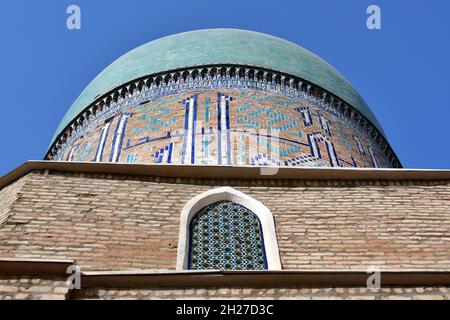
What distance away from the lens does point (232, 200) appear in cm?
470

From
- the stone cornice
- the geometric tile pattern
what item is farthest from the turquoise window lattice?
the geometric tile pattern

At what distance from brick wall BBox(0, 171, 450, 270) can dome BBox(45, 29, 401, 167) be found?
2.54 m

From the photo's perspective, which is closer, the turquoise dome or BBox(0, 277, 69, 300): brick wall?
BBox(0, 277, 69, 300): brick wall

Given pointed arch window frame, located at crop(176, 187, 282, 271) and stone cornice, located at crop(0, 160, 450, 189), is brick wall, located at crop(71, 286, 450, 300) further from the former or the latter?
stone cornice, located at crop(0, 160, 450, 189)

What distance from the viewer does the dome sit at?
7680 millimetres

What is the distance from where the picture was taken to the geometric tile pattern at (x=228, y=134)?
751 centimetres

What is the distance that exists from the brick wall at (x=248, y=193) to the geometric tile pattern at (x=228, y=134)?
8.28 ft

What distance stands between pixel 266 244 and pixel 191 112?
3.98 metres

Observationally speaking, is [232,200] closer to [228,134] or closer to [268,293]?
[268,293]

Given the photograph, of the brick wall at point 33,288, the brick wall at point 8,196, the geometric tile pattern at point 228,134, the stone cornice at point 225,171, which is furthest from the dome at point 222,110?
the brick wall at point 33,288

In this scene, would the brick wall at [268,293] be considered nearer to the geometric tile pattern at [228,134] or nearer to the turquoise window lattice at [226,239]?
the turquoise window lattice at [226,239]

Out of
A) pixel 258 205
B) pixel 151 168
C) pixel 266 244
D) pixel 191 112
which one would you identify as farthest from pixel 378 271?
pixel 191 112

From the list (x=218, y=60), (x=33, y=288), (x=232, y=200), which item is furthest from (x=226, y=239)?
(x=218, y=60)

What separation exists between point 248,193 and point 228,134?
2988 mm
